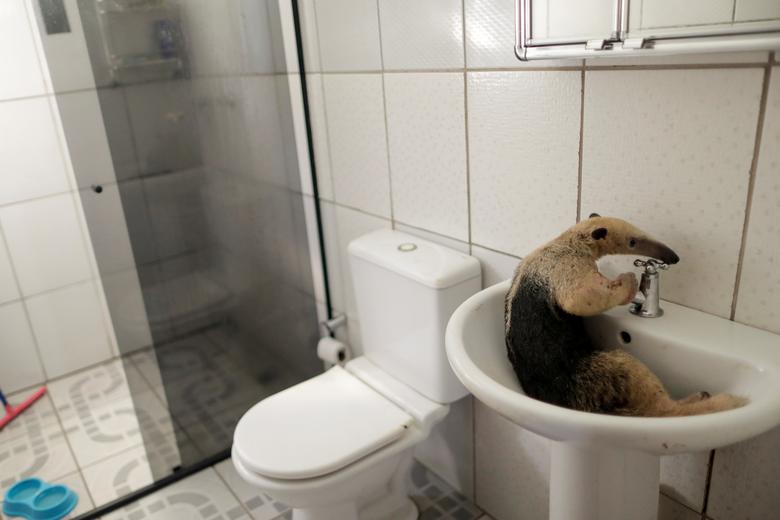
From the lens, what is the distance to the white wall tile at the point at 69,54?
56.2 inches

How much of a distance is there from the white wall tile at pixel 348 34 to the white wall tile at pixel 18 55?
118 centimetres

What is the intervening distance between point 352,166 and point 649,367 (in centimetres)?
104

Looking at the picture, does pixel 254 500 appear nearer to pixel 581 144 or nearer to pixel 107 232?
pixel 107 232

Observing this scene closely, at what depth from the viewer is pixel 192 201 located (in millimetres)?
1688

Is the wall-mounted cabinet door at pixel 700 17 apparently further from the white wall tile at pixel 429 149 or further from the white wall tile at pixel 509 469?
the white wall tile at pixel 509 469

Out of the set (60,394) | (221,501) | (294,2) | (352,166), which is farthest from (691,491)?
(60,394)

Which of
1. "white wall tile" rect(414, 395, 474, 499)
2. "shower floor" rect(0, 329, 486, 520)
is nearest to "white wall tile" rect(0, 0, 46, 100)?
"shower floor" rect(0, 329, 486, 520)

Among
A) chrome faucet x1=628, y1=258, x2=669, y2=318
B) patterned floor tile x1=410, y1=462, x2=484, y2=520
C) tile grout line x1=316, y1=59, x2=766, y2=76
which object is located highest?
tile grout line x1=316, y1=59, x2=766, y2=76

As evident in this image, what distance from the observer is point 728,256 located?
970mm

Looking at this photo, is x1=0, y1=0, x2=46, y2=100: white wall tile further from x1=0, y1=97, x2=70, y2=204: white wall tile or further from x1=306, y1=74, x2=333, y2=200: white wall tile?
x1=306, y1=74, x2=333, y2=200: white wall tile

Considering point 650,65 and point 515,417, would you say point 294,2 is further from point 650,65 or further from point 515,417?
point 515,417

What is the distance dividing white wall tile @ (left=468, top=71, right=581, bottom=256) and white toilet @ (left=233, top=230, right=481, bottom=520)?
14 centimetres

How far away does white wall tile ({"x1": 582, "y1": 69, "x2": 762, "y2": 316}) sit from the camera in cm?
92

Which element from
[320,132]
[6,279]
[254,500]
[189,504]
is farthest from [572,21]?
[6,279]
